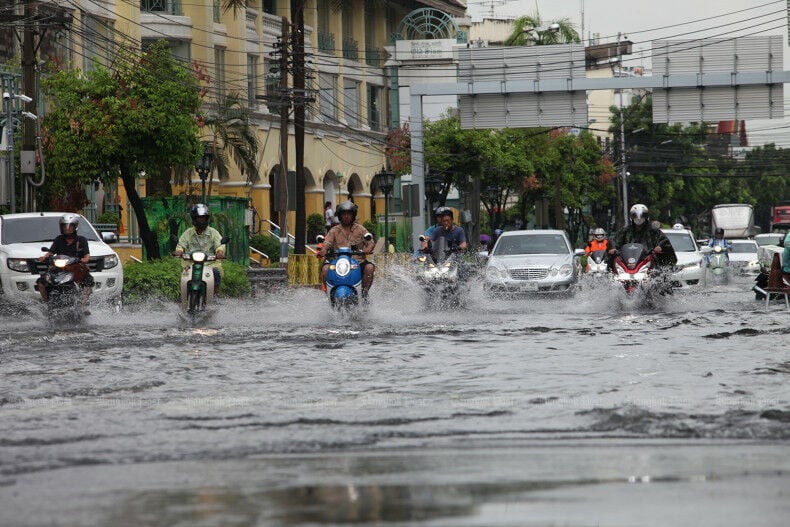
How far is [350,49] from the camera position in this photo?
2559 inches

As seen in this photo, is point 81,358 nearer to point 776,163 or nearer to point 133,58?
point 133,58

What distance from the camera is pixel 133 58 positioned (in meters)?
36.2

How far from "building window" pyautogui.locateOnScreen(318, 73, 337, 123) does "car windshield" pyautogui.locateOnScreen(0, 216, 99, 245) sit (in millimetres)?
36923

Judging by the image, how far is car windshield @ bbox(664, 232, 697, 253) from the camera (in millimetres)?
31594

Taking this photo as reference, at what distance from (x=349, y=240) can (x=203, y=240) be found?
1977 mm

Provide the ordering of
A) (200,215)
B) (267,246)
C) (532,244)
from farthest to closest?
(267,246), (532,244), (200,215)

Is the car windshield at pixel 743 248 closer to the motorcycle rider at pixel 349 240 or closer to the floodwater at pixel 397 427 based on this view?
the motorcycle rider at pixel 349 240

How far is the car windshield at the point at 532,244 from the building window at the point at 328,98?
110 feet

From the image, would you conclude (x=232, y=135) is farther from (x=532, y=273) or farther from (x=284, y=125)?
(x=532, y=273)

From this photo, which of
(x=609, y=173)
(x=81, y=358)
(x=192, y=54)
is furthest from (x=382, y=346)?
(x=609, y=173)

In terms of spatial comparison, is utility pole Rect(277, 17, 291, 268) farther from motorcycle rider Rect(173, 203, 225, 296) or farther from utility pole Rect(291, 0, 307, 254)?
motorcycle rider Rect(173, 203, 225, 296)

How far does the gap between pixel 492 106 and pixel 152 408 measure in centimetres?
3638

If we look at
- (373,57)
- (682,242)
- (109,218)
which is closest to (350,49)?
(373,57)

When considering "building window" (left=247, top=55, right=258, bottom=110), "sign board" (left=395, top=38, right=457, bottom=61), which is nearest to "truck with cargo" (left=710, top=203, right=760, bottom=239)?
"sign board" (left=395, top=38, right=457, bottom=61)
